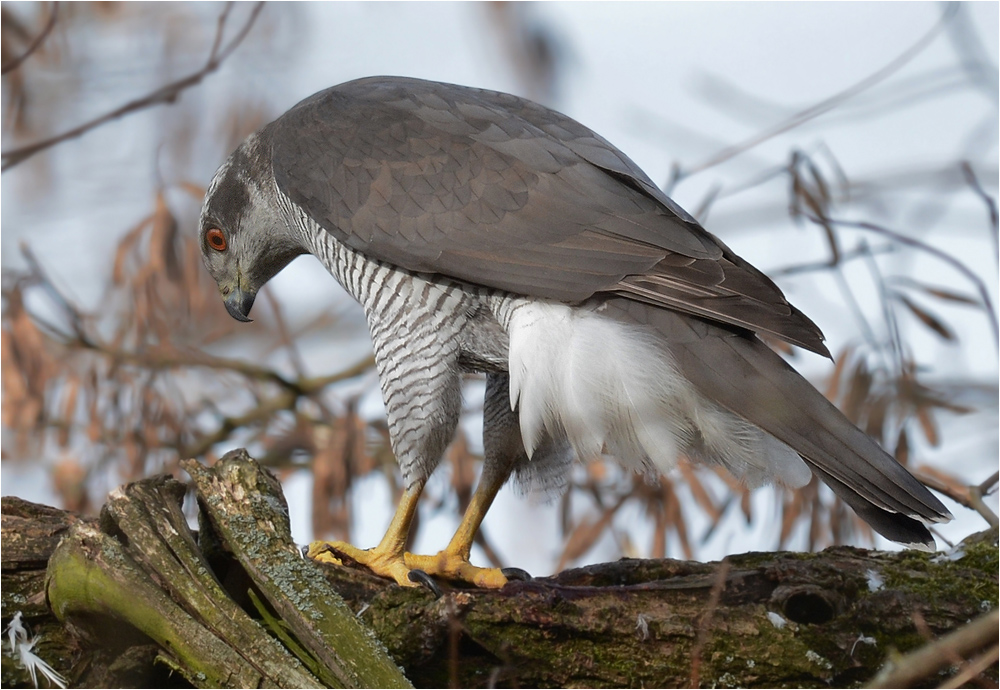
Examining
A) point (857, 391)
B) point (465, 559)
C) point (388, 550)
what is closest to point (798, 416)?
point (857, 391)

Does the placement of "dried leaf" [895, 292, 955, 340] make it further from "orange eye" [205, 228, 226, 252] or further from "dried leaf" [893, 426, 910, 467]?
"orange eye" [205, 228, 226, 252]

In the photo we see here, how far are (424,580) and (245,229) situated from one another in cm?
147

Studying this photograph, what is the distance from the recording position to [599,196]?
2.71 metres

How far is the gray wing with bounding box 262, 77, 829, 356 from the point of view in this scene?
8.11 feet

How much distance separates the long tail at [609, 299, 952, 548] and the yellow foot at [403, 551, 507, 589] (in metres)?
0.92

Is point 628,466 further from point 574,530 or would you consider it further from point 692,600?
point 574,530

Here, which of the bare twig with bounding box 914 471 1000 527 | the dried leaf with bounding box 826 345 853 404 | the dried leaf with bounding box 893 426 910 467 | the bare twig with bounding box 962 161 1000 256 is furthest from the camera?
the dried leaf with bounding box 826 345 853 404

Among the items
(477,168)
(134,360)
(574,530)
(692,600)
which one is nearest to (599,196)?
(477,168)

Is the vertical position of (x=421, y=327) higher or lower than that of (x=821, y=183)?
lower

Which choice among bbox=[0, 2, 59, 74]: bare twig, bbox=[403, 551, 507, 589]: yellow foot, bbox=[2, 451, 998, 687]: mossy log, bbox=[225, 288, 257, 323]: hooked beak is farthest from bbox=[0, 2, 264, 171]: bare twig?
bbox=[403, 551, 507, 589]: yellow foot

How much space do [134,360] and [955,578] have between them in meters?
3.53

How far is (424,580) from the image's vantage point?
9.06 ft

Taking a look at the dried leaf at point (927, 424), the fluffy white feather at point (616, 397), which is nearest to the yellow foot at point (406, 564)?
the fluffy white feather at point (616, 397)

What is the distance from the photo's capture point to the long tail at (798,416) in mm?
2230
